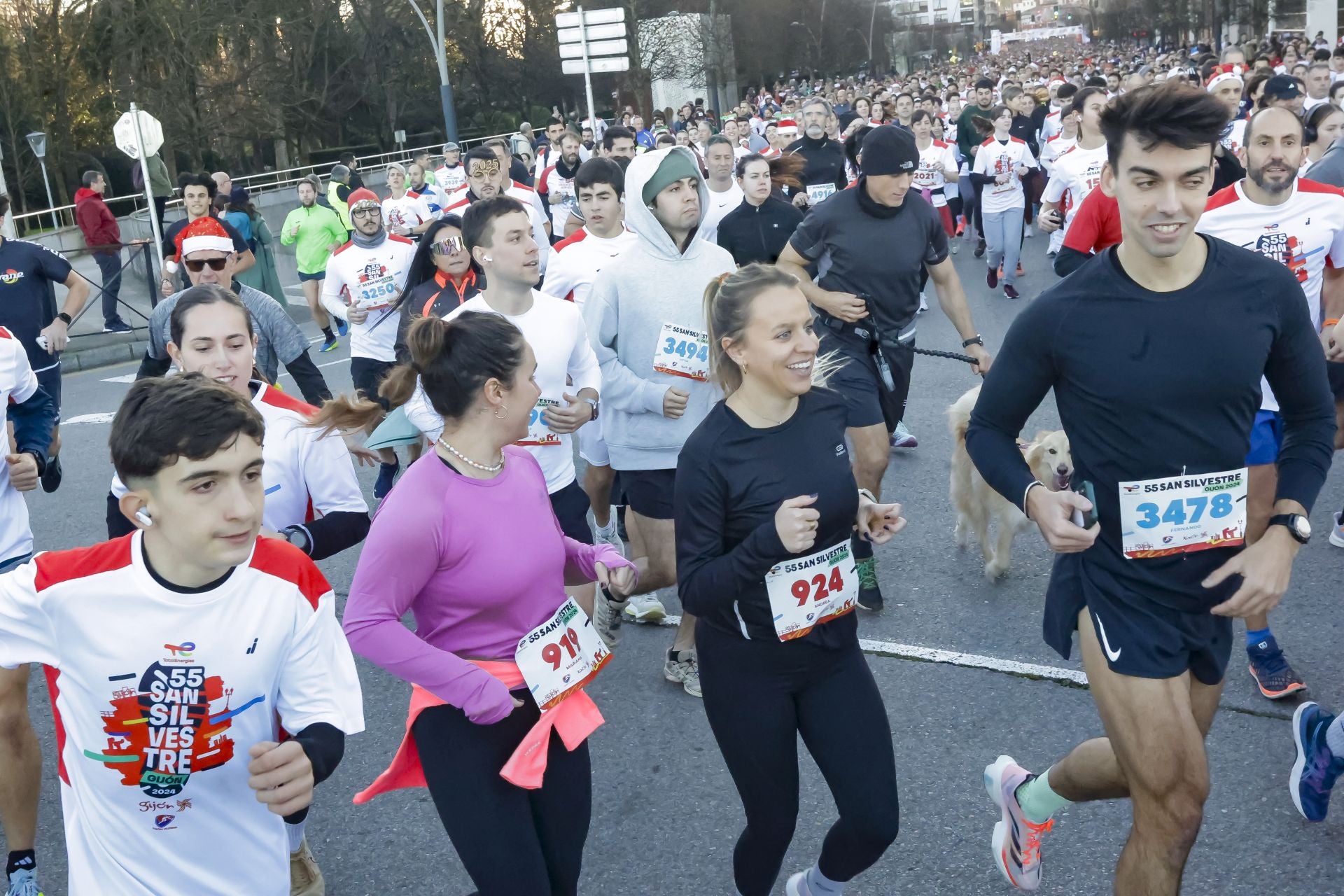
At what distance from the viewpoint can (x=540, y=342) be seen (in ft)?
15.9

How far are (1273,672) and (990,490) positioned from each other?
1.65 meters

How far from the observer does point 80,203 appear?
1784 cm

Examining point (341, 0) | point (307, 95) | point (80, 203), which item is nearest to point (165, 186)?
point (80, 203)

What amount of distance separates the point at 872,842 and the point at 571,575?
1004 millimetres

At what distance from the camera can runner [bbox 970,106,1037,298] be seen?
12516mm

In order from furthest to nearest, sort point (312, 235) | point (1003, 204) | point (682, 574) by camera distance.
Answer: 1. point (312, 235)
2. point (1003, 204)
3. point (682, 574)

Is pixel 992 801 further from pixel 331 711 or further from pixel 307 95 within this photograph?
pixel 307 95

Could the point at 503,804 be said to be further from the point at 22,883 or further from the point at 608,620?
the point at 608,620

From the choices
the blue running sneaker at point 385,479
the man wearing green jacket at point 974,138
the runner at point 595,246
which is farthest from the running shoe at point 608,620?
the man wearing green jacket at point 974,138

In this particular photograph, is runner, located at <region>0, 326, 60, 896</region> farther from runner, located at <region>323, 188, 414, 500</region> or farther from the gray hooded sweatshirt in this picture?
runner, located at <region>323, 188, 414, 500</region>

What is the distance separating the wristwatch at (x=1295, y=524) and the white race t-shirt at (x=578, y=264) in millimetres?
4140

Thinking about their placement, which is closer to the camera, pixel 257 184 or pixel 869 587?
pixel 869 587

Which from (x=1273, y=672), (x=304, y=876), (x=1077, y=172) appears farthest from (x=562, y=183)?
(x=304, y=876)

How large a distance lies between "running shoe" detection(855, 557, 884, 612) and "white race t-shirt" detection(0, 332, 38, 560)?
3.36m
